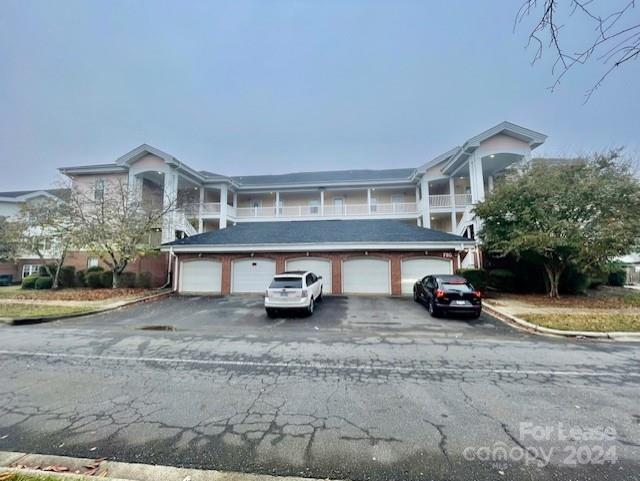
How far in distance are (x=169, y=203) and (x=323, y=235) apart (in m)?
11.6

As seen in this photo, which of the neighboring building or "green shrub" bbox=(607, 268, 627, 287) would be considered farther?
"green shrub" bbox=(607, 268, 627, 287)

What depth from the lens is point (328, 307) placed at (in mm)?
13094

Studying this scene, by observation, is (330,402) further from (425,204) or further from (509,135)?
(509,135)

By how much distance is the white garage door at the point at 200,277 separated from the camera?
1828cm

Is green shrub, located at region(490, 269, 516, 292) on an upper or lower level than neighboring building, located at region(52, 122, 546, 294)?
lower

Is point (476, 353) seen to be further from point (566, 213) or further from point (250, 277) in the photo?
point (250, 277)

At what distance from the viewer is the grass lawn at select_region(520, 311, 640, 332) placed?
853cm

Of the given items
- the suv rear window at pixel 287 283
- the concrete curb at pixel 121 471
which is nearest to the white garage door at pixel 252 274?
the suv rear window at pixel 287 283

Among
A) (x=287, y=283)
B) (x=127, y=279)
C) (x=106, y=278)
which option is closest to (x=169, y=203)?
(x=127, y=279)

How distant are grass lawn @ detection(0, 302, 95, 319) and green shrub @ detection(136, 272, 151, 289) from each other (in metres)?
5.98

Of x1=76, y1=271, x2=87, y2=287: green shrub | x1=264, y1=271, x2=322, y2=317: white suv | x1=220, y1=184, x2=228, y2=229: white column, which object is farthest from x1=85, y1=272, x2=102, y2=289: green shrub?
x1=264, y1=271, x2=322, y2=317: white suv

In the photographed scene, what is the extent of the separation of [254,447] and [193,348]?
4.73m

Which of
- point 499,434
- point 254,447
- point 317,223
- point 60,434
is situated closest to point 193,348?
point 60,434

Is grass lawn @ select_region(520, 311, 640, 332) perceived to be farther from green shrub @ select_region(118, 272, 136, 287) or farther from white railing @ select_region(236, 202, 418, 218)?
green shrub @ select_region(118, 272, 136, 287)
